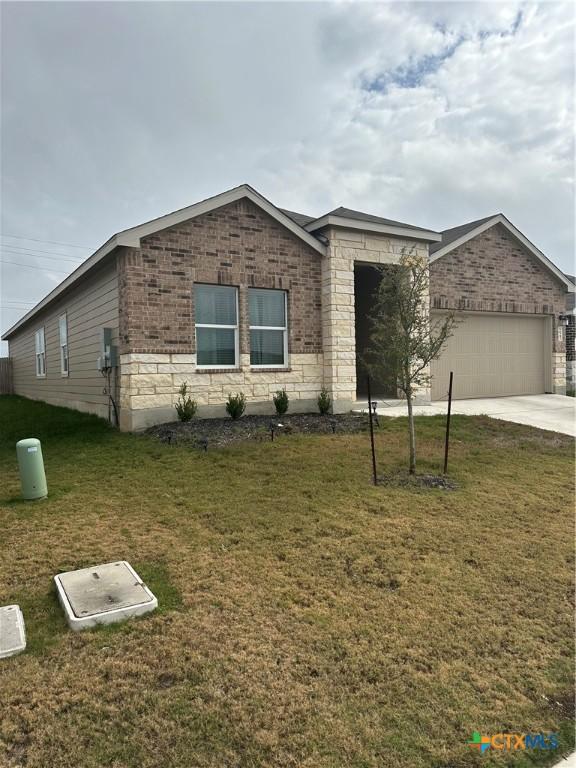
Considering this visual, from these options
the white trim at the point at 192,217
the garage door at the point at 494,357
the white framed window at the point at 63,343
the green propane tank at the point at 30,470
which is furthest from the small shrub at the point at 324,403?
the white framed window at the point at 63,343

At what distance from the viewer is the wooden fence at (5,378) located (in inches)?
1062

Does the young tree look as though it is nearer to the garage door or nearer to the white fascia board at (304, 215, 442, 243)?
the white fascia board at (304, 215, 442, 243)

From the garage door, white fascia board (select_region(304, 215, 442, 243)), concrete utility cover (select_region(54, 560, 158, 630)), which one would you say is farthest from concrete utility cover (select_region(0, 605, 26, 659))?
the garage door

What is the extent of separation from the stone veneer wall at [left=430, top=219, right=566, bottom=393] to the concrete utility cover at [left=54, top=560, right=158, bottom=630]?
40.0ft

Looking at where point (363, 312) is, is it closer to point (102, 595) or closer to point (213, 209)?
point (213, 209)

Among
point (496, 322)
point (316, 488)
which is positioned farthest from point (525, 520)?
point (496, 322)

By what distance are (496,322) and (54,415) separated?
13.4 metres

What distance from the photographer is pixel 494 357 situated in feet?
51.1

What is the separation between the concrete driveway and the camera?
Result: 11641 millimetres

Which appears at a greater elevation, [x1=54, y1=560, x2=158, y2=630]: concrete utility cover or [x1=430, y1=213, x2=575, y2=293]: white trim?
[x1=430, y1=213, x2=575, y2=293]: white trim

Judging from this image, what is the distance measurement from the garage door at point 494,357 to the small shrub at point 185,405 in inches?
284

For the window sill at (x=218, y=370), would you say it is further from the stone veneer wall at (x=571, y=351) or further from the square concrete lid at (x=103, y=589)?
the stone veneer wall at (x=571, y=351)

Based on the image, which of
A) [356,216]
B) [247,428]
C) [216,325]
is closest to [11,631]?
[247,428]

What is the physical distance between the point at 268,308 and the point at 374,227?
3.44m
